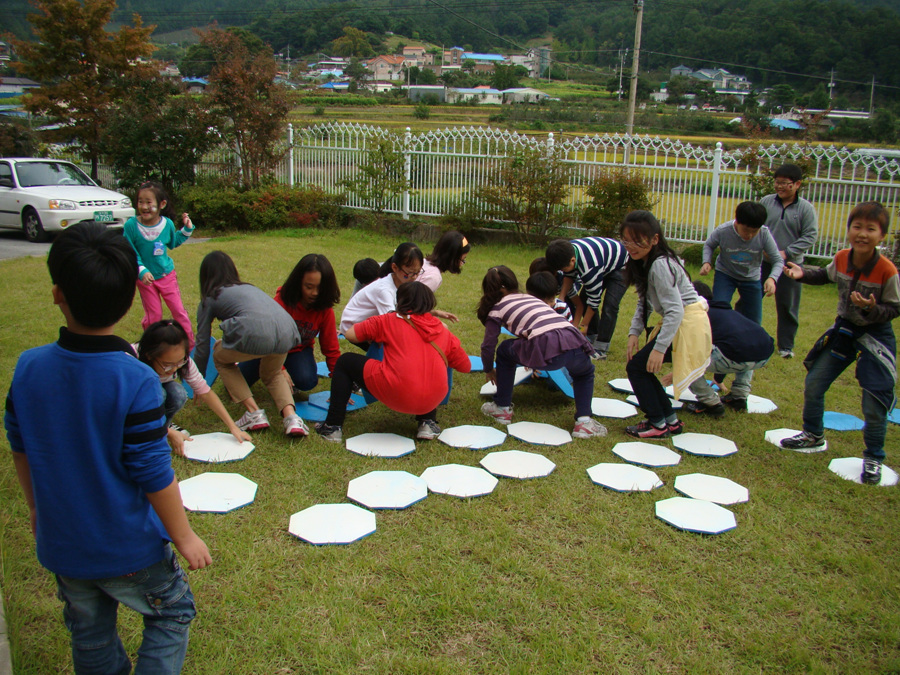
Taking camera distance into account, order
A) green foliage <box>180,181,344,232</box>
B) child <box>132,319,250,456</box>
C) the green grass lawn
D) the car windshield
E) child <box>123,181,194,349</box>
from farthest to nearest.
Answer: green foliage <box>180,181,344,232</box> < the car windshield < child <box>123,181,194,349</box> < child <box>132,319,250,456</box> < the green grass lawn

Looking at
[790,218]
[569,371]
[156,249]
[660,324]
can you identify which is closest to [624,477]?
[569,371]

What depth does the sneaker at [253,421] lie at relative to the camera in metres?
4.12

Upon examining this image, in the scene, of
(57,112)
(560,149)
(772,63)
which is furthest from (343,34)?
(560,149)

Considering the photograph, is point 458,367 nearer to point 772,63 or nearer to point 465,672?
point 465,672

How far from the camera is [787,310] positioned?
611cm

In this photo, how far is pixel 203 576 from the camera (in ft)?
8.91

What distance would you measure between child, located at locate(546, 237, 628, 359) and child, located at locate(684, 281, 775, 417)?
1.00 metres

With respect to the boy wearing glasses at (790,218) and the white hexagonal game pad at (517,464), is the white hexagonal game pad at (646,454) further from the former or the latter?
the boy wearing glasses at (790,218)

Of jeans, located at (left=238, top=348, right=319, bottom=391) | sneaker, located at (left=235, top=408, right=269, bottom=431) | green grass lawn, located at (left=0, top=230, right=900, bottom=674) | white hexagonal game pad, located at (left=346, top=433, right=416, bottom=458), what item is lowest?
green grass lawn, located at (left=0, top=230, right=900, bottom=674)

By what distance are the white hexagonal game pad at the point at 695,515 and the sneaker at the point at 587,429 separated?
2.83 ft

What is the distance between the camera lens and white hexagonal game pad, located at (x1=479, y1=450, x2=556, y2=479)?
3729mm

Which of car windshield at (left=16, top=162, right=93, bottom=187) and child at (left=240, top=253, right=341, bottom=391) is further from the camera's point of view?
car windshield at (left=16, top=162, right=93, bottom=187)

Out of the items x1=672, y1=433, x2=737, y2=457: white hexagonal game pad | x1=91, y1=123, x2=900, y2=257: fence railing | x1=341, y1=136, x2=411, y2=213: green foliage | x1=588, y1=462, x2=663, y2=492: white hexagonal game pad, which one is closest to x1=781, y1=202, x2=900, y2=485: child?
x1=672, y1=433, x2=737, y2=457: white hexagonal game pad

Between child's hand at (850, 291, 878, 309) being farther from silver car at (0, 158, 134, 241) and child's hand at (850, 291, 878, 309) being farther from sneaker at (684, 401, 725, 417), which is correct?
silver car at (0, 158, 134, 241)
